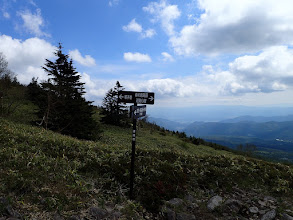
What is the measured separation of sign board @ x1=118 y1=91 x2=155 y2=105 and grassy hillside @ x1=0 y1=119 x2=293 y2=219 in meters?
3.22

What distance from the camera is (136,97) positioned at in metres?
6.42

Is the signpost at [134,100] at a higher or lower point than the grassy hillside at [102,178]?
higher

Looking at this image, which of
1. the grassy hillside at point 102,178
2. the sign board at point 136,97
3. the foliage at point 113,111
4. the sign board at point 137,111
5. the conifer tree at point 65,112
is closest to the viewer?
the grassy hillside at point 102,178

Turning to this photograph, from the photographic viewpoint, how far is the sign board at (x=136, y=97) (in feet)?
20.9

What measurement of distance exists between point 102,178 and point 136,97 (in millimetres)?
3599

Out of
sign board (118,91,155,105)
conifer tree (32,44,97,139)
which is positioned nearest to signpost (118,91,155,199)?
sign board (118,91,155,105)

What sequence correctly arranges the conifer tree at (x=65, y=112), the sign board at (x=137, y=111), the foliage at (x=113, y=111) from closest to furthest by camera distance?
the sign board at (x=137, y=111) < the conifer tree at (x=65, y=112) < the foliage at (x=113, y=111)

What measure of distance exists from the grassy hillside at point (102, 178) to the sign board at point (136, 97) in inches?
127

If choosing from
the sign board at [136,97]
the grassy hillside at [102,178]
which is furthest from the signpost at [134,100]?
the grassy hillside at [102,178]

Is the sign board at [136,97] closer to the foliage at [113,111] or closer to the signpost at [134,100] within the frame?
the signpost at [134,100]

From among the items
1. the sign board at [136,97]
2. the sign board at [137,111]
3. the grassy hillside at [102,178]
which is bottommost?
the grassy hillside at [102,178]

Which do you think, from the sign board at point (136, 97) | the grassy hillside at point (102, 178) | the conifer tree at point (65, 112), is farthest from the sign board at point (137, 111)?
the conifer tree at point (65, 112)

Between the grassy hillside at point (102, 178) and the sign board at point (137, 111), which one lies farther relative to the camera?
the sign board at point (137, 111)

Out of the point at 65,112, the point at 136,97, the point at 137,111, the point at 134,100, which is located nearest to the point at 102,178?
the point at 137,111
